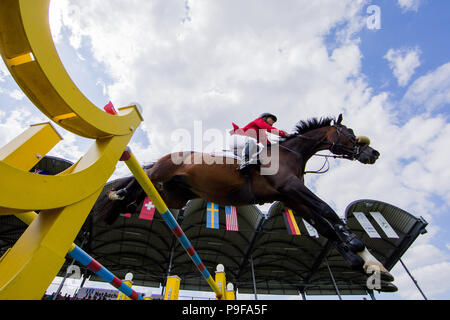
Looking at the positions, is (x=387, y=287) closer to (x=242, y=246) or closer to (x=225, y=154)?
(x=225, y=154)

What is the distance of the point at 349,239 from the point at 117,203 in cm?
221

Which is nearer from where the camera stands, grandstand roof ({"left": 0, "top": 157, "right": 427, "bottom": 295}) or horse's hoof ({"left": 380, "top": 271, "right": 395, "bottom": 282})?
horse's hoof ({"left": 380, "top": 271, "right": 395, "bottom": 282})

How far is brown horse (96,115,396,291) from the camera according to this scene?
83.7 inches

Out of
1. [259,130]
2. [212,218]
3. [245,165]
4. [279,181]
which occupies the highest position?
[212,218]

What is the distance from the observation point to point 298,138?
9.94 ft

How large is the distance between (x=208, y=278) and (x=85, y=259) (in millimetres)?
2074

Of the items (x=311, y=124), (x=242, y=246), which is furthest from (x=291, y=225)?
(x=311, y=124)

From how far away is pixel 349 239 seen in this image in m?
2.00

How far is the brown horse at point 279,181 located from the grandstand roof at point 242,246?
10.4m

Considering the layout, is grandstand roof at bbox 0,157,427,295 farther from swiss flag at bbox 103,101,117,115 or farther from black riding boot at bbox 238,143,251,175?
swiss flag at bbox 103,101,117,115

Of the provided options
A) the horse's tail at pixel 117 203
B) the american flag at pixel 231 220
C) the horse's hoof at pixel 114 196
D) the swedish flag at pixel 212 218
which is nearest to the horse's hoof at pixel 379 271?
the horse's tail at pixel 117 203

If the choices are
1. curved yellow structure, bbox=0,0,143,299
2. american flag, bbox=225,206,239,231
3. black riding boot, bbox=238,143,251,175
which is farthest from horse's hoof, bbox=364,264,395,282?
american flag, bbox=225,206,239,231
